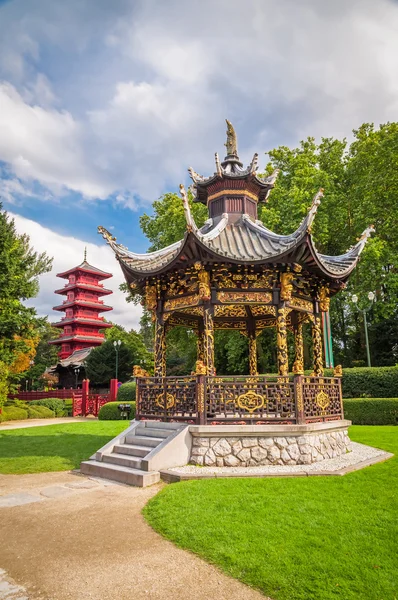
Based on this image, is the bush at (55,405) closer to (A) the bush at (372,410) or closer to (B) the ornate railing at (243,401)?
(A) the bush at (372,410)

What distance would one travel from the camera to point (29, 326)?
25.9 meters

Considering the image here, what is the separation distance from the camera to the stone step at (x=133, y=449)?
888 centimetres

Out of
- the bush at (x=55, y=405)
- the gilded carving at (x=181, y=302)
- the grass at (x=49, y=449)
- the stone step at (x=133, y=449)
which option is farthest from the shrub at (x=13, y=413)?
the gilded carving at (x=181, y=302)

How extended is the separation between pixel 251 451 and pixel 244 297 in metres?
3.47

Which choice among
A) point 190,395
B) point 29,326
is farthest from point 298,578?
point 29,326

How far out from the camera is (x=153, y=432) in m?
9.68

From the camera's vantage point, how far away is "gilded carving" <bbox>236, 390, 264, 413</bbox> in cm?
A: 900

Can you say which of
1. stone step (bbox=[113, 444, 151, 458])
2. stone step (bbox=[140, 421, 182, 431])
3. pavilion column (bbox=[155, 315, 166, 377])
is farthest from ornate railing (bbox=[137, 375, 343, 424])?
pavilion column (bbox=[155, 315, 166, 377])

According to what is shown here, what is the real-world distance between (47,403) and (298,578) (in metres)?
29.6

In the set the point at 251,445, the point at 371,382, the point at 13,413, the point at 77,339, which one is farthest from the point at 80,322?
Result: the point at 251,445

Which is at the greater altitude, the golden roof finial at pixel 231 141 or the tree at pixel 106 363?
the golden roof finial at pixel 231 141

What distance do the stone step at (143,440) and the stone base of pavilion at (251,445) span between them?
0.89 m

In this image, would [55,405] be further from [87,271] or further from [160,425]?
[87,271]

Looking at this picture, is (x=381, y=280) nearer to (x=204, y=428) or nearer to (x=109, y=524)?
(x=204, y=428)
